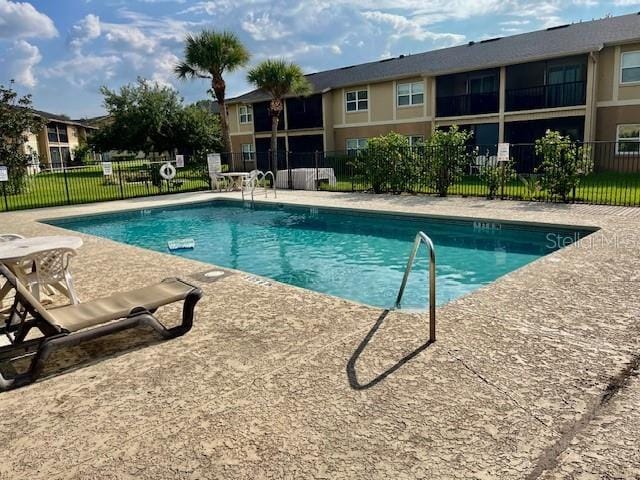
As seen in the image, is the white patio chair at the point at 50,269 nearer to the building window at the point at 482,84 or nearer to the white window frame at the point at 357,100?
the building window at the point at 482,84

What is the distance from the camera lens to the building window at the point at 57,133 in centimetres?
5398

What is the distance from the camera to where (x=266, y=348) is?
4191 millimetres

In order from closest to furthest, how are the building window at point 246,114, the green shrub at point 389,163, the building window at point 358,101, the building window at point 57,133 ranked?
the green shrub at point 389,163, the building window at point 358,101, the building window at point 246,114, the building window at point 57,133

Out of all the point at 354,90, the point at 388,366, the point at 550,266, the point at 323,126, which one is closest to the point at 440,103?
the point at 354,90

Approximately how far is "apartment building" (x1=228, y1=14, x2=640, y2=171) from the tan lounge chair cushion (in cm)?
2222

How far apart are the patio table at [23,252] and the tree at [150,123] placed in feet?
112

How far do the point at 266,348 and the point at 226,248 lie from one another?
715cm

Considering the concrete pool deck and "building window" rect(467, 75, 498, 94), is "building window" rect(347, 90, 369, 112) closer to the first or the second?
"building window" rect(467, 75, 498, 94)

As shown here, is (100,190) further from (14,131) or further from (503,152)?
(503,152)

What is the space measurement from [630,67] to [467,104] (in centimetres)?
728

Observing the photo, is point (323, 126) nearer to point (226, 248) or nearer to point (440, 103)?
point (440, 103)

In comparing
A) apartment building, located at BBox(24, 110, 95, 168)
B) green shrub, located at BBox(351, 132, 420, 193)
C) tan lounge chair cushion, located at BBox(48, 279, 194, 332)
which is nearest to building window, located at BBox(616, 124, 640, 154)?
green shrub, located at BBox(351, 132, 420, 193)

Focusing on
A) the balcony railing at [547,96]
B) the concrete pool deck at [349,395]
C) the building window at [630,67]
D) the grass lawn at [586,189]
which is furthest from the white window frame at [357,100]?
the concrete pool deck at [349,395]

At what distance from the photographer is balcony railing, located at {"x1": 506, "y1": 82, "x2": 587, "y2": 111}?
22234 mm
